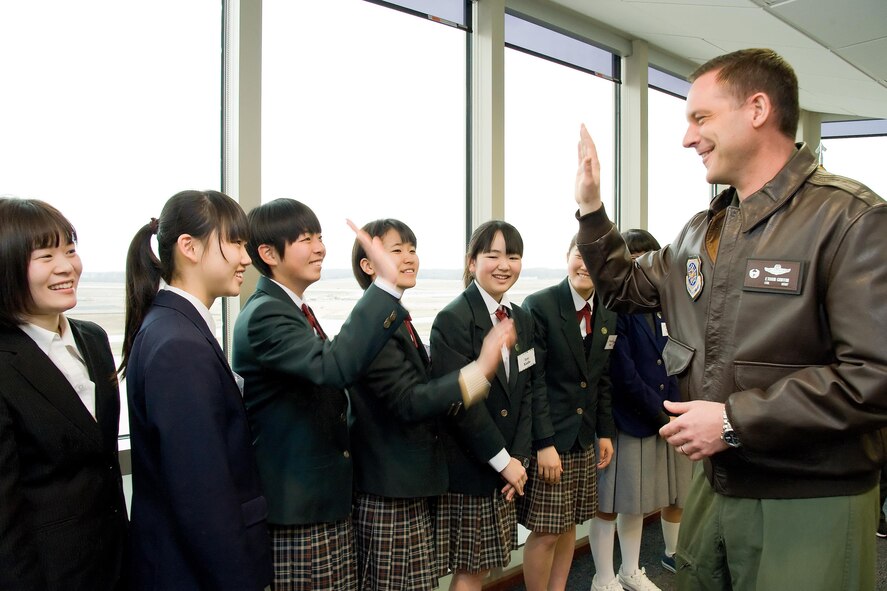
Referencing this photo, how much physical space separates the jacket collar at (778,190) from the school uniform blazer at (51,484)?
5.01 feet

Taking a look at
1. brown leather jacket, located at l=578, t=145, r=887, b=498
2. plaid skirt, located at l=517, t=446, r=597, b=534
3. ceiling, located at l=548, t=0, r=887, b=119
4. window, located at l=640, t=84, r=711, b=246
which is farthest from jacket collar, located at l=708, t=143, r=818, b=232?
window, located at l=640, t=84, r=711, b=246

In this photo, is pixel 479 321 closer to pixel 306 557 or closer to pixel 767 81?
pixel 306 557

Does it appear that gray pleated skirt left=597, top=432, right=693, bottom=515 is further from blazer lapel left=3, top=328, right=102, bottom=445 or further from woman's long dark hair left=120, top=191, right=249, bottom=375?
blazer lapel left=3, top=328, right=102, bottom=445

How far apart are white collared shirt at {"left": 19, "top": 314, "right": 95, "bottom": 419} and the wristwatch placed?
1.37m

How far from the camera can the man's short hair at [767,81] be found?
1.30m

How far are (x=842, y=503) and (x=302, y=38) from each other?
2.50 meters

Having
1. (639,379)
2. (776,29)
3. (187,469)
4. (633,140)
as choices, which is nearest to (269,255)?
(187,469)

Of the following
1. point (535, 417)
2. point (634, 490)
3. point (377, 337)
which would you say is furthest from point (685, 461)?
point (377, 337)

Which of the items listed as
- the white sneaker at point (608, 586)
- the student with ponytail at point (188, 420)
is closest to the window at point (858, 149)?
the white sneaker at point (608, 586)

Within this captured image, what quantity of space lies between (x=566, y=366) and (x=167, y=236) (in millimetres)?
1648

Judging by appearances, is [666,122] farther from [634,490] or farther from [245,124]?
[245,124]

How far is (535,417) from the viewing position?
236 cm

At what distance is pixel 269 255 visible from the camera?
5.82 feet

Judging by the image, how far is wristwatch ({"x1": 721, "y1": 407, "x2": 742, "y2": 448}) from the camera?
1.18m
